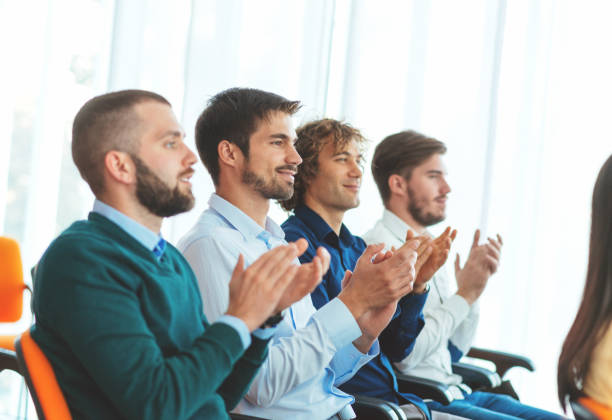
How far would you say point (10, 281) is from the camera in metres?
2.82

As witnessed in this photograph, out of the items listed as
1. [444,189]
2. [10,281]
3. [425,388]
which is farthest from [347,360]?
[10,281]

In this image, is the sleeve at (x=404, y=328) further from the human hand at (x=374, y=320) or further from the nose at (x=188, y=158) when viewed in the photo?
the nose at (x=188, y=158)

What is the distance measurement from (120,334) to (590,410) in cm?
79

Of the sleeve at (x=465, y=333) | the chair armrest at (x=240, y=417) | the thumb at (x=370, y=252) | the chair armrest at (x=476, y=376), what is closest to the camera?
the chair armrest at (x=240, y=417)

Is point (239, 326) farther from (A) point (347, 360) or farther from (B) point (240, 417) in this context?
(A) point (347, 360)

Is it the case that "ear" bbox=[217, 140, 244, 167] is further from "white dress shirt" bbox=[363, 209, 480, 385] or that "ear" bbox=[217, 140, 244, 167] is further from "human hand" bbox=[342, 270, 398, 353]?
"white dress shirt" bbox=[363, 209, 480, 385]

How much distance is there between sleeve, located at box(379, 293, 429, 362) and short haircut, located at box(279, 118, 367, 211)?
1.69ft

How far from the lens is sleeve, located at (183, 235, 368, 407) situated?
142 cm

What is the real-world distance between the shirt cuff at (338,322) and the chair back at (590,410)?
19.1 inches

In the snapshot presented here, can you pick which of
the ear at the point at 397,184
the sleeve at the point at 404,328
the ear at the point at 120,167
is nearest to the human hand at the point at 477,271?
the ear at the point at 397,184

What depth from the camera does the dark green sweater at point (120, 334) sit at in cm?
101

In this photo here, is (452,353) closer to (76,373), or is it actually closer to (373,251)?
(373,251)

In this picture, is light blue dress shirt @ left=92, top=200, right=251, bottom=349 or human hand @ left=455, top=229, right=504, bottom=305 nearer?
light blue dress shirt @ left=92, top=200, right=251, bottom=349

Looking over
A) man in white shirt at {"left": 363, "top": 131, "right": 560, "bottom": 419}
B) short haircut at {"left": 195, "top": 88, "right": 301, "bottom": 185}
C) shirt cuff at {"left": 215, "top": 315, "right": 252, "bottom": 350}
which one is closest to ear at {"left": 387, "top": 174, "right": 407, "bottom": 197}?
man in white shirt at {"left": 363, "top": 131, "right": 560, "bottom": 419}
